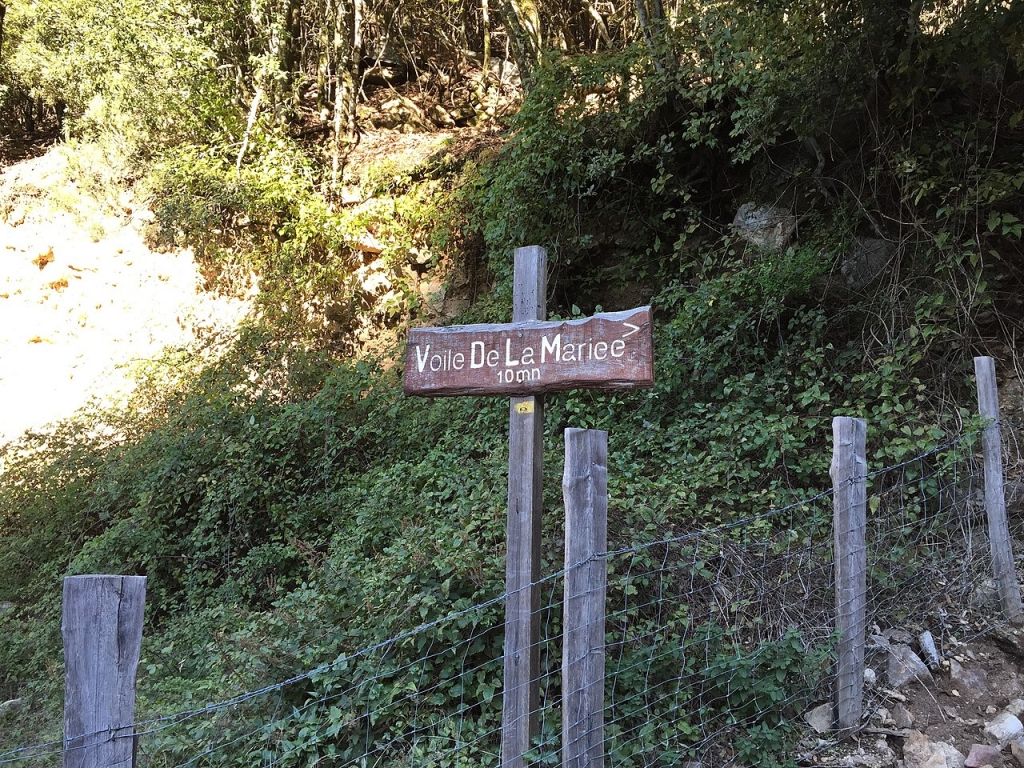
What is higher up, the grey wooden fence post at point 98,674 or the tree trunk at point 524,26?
the tree trunk at point 524,26

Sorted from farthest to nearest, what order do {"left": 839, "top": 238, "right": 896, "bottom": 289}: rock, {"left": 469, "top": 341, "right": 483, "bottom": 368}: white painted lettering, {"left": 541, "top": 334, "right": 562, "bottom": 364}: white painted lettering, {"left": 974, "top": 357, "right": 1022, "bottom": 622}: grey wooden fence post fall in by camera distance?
{"left": 839, "top": 238, "right": 896, "bottom": 289}: rock → {"left": 974, "top": 357, "right": 1022, "bottom": 622}: grey wooden fence post → {"left": 469, "top": 341, "right": 483, "bottom": 368}: white painted lettering → {"left": 541, "top": 334, "right": 562, "bottom": 364}: white painted lettering

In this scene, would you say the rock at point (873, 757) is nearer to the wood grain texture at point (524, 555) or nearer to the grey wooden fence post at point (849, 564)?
the grey wooden fence post at point (849, 564)

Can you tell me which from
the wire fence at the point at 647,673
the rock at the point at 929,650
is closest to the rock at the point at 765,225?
the wire fence at the point at 647,673

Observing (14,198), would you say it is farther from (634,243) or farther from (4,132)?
(634,243)

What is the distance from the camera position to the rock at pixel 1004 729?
3229mm

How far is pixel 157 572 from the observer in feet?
20.2

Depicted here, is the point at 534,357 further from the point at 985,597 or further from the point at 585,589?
the point at 985,597

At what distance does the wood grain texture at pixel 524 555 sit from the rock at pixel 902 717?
1.79m

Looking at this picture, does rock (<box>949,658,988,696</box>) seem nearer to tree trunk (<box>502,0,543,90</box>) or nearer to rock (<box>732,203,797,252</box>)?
rock (<box>732,203,797,252</box>)

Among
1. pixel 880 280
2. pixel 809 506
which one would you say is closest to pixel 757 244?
pixel 880 280

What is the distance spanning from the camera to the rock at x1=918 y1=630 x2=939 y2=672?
12.2 ft

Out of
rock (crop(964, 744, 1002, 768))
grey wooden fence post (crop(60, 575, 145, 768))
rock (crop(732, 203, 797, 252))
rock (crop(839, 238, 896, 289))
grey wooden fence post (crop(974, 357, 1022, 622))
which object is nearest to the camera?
grey wooden fence post (crop(60, 575, 145, 768))

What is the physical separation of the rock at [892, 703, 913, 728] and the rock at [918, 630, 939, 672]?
0.42 metres

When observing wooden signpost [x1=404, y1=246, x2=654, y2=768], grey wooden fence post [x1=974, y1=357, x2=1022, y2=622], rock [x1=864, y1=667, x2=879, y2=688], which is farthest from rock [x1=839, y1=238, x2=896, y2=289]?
wooden signpost [x1=404, y1=246, x2=654, y2=768]
